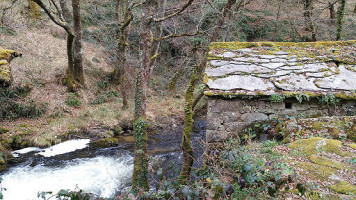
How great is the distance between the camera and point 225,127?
4668 millimetres

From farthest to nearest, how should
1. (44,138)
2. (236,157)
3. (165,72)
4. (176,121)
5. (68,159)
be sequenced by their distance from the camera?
1. (165,72)
2. (176,121)
3. (44,138)
4. (68,159)
5. (236,157)

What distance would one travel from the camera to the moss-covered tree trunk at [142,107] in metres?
4.48

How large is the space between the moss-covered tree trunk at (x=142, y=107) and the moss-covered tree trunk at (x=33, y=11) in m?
13.2

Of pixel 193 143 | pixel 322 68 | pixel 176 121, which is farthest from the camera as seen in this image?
pixel 176 121

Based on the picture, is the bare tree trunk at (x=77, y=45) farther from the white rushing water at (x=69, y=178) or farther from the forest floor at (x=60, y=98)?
the white rushing water at (x=69, y=178)

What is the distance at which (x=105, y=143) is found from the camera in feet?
27.1

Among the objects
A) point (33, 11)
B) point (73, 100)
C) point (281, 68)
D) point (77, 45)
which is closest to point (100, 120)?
point (73, 100)

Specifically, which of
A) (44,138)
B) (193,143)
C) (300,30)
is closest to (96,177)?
(44,138)

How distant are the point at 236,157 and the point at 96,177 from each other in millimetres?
4814

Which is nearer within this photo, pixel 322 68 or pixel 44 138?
pixel 322 68

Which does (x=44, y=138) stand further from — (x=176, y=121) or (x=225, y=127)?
(x=225, y=127)

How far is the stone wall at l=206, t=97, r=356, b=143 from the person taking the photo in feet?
15.1

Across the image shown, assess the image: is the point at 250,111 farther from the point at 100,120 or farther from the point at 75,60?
the point at 75,60

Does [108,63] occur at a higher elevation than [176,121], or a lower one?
higher
